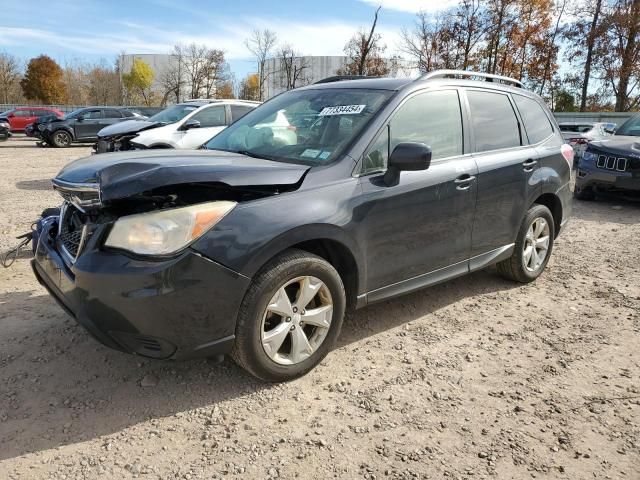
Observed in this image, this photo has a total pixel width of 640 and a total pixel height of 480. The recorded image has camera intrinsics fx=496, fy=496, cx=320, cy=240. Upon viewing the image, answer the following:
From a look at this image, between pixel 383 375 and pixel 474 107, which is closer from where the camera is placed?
pixel 383 375

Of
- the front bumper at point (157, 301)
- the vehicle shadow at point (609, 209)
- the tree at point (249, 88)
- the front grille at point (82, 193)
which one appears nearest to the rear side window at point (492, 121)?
the front bumper at point (157, 301)

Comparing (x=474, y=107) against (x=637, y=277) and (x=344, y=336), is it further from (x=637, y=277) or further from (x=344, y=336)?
(x=637, y=277)

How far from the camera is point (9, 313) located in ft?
12.3

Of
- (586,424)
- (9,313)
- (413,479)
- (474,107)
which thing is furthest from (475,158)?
(9,313)

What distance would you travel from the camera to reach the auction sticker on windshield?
→ 11.0ft

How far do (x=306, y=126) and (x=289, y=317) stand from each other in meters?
1.41

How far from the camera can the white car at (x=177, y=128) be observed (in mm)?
9523

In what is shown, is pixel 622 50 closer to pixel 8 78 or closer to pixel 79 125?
pixel 79 125

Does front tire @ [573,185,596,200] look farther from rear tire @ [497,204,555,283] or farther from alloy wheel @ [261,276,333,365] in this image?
alloy wheel @ [261,276,333,365]

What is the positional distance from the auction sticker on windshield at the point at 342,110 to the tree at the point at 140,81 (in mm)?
67248

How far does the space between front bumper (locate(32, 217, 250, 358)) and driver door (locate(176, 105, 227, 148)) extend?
7.51 metres

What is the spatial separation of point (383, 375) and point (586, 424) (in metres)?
1.12

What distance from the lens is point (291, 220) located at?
2662mm

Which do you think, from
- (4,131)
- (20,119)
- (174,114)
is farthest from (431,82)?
(20,119)
